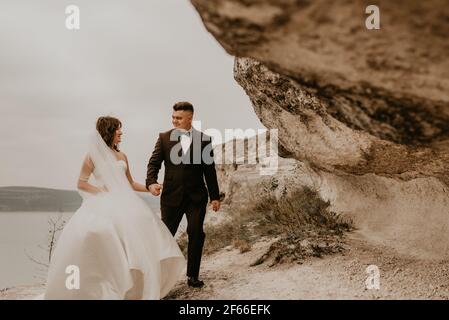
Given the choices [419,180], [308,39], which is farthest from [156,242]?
[419,180]

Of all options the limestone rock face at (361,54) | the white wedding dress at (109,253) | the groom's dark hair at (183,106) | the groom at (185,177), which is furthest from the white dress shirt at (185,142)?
the limestone rock face at (361,54)

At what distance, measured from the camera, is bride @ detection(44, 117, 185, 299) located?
396cm

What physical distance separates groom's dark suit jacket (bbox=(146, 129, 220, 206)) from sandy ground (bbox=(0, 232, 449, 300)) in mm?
1076

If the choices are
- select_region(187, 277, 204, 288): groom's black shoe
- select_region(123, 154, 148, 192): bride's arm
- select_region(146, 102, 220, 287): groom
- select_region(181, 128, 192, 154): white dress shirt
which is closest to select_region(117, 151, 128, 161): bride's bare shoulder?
select_region(123, 154, 148, 192): bride's arm

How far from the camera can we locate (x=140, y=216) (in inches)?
169

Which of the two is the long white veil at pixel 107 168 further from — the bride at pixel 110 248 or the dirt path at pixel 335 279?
the dirt path at pixel 335 279

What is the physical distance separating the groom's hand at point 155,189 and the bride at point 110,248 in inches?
14.4

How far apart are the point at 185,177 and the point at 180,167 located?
13 cm

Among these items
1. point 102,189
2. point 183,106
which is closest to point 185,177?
point 183,106

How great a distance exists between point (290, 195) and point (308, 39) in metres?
7.10

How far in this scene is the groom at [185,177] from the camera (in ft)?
16.1

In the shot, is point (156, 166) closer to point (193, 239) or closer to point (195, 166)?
point (195, 166)

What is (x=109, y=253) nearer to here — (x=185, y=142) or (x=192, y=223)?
(x=192, y=223)

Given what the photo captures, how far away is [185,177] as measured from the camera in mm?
4945
